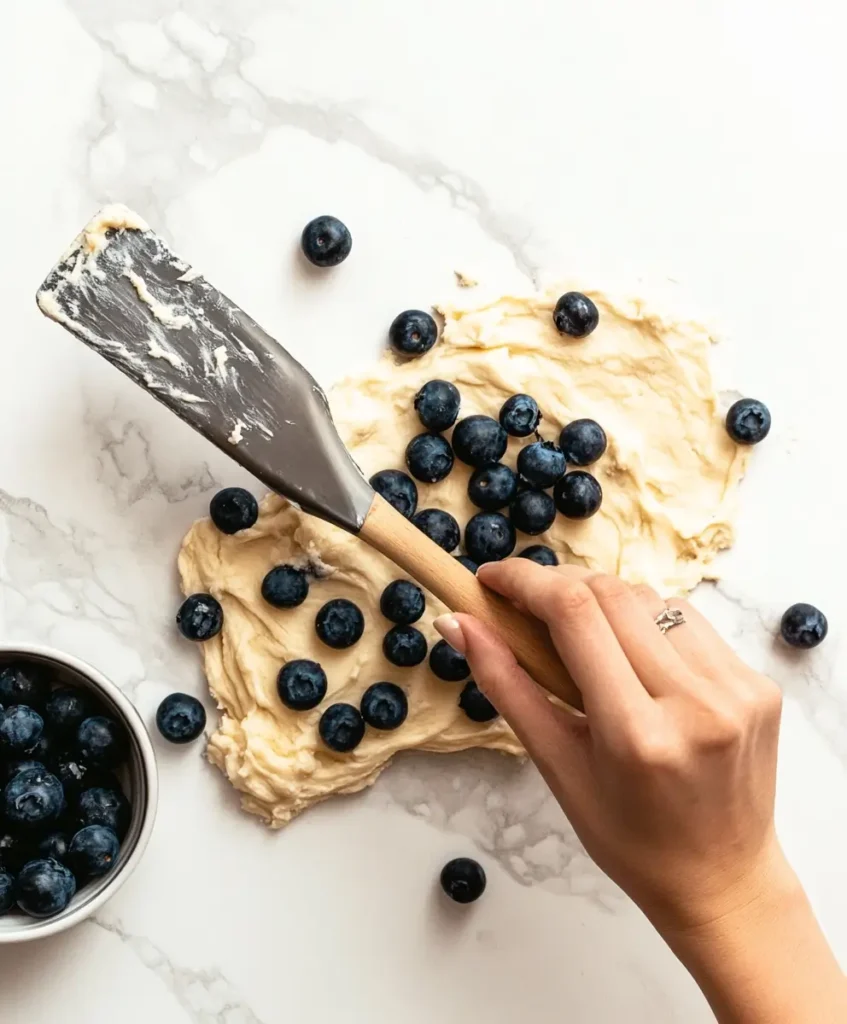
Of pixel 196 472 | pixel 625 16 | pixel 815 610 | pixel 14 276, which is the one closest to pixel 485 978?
pixel 815 610

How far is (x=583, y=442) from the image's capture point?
1310 millimetres

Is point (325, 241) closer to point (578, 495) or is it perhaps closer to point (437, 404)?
point (437, 404)

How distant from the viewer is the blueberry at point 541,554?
4.32 ft

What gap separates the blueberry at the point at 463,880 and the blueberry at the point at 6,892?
547mm

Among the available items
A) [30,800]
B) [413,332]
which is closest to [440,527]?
[413,332]

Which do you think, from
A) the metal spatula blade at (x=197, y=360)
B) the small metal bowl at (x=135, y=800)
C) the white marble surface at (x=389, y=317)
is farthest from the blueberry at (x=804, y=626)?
the small metal bowl at (x=135, y=800)

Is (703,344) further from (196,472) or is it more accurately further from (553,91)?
(196,472)

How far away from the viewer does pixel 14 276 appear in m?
1.33

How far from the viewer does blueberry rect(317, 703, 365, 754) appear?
1297mm

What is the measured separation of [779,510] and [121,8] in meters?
1.14

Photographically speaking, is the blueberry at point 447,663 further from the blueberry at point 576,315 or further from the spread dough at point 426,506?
the blueberry at point 576,315

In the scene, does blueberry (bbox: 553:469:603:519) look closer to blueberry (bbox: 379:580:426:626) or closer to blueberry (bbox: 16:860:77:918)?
blueberry (bbox: 379:580:426:626)

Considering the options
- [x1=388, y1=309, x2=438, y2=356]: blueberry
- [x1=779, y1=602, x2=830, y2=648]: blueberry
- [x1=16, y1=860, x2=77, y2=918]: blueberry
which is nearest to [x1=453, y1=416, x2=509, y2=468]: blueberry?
[x1=388, y1=309, x2=438, y2=356]: blueberry

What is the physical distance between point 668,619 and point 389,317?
0.59m
